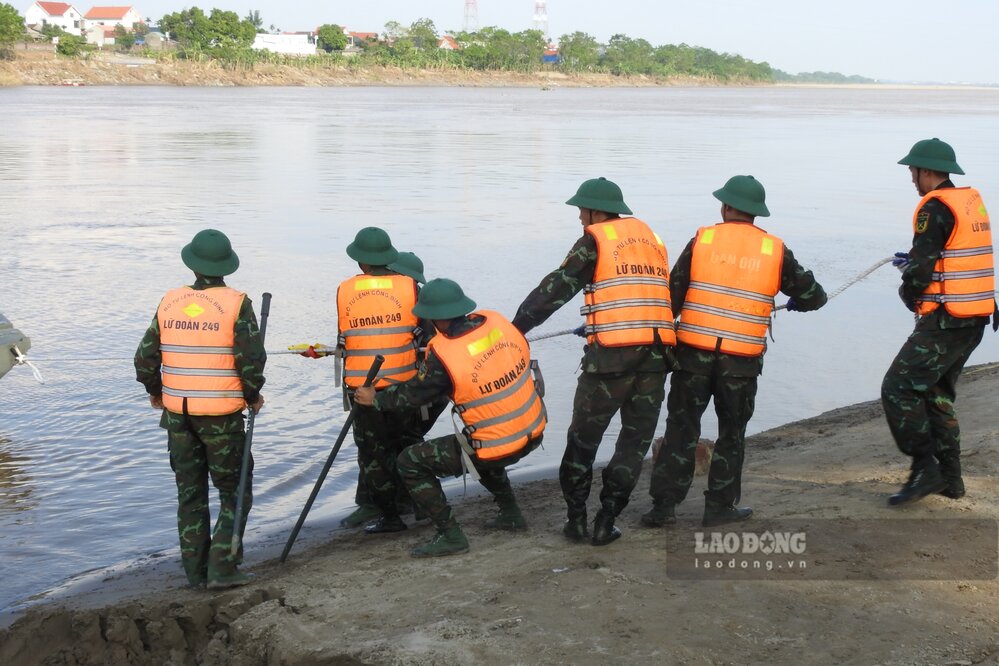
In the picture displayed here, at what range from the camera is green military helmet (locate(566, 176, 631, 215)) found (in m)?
5.90

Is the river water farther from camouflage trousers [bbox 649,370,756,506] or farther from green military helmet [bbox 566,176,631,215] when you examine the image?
green military helmet [bbox 566,176,631,215]

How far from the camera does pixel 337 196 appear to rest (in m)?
22.9

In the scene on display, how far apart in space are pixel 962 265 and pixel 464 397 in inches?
109

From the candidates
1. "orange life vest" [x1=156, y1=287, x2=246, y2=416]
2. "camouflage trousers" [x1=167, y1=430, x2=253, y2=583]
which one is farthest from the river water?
"orange life vest" [x1=156, y1=287, x2=246, y2=416]

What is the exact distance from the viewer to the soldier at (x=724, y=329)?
5824 mm

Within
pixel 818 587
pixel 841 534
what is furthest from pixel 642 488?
pixel 818 587

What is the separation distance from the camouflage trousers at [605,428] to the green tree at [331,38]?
154 m

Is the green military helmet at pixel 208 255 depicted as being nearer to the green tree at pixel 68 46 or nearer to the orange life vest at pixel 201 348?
the orange life vest at pixel 201 348

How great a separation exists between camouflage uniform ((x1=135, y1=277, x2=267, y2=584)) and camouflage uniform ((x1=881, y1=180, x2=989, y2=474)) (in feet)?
11.2

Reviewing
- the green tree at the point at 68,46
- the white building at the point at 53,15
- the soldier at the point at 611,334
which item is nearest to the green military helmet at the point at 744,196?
the soldier at the point at 611,334

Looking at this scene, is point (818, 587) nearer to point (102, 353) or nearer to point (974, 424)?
point (974, 424)

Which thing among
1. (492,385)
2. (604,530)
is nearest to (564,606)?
(604,530)

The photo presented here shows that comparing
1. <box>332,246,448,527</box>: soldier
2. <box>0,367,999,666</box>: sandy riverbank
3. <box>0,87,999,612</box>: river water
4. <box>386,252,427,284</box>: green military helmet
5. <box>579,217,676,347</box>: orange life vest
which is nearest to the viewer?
<box>0,367,999,666</box>: sandy riverbank

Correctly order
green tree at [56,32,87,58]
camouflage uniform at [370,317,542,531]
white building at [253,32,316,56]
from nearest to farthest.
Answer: camouflage uniform at [370,317,542,531] → green tree at [56,32,87,58] → white building at [253,32,316,56]
